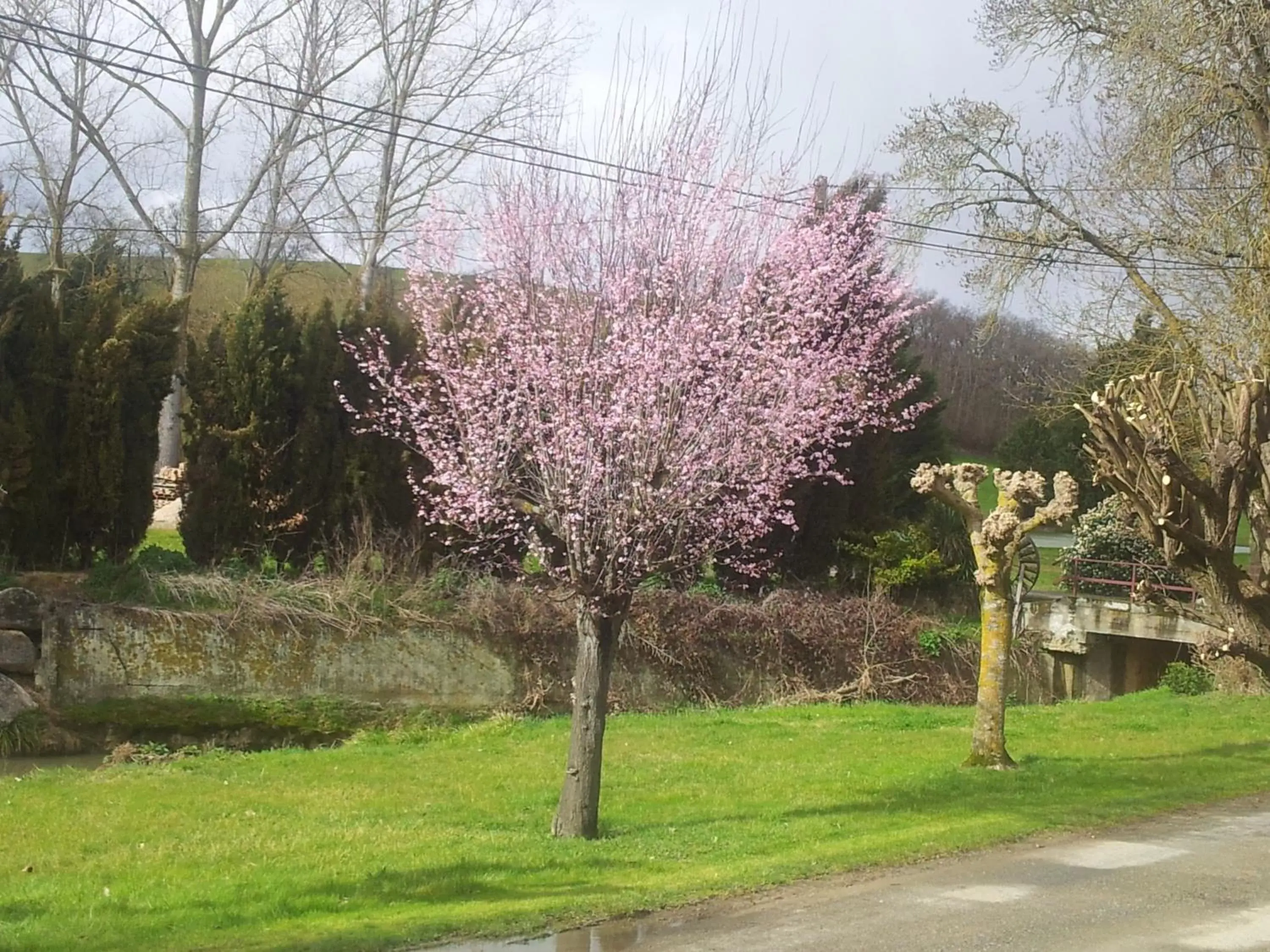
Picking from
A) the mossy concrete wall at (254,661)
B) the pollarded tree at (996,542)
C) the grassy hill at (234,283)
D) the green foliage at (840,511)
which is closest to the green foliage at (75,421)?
the mossy concrete wall at (254,661)

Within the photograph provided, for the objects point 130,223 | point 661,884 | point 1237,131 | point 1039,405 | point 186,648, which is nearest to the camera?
point 661,884

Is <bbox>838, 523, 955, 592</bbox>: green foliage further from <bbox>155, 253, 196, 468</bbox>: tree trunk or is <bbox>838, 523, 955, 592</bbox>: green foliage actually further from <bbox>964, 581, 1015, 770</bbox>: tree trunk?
<bbox>155, 253, 196, 468</bbox>: tree trunk

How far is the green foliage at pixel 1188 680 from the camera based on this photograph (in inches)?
791

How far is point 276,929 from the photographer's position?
6.78 meters

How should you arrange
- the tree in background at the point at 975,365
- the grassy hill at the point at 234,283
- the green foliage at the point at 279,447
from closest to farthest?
the green foliage at the point at 279,447
the grassy hill at the point at 234,283
the tree in background at the point at 975,365

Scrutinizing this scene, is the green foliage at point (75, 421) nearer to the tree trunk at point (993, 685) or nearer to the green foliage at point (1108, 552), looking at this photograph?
the tree trunk at point (993, 685)

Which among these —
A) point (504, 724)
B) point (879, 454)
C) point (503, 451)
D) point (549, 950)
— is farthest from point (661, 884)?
point (879, 454)

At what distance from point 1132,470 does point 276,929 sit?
611 cm

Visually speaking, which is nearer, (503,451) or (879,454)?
(503,451)

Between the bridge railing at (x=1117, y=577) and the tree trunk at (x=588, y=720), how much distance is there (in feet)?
46.1

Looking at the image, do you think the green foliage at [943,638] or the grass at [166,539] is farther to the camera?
the grass at [166,539]

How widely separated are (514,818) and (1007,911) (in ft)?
13.3

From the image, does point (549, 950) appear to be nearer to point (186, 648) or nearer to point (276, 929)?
point (276, 929)

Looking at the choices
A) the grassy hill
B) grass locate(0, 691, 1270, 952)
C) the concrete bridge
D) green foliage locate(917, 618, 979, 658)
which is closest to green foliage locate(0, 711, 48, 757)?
grass locate(0, 691, 1270, 952)
